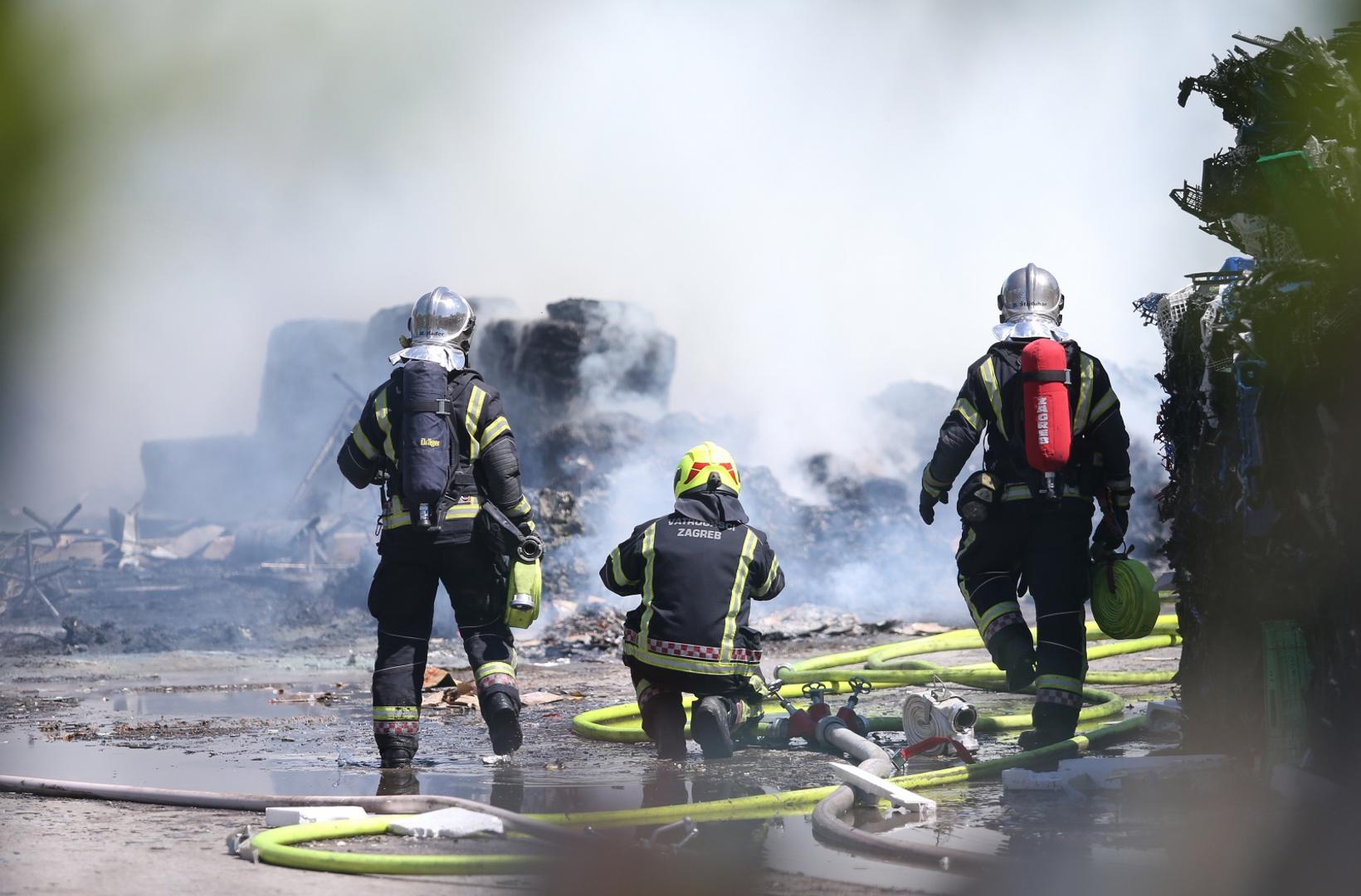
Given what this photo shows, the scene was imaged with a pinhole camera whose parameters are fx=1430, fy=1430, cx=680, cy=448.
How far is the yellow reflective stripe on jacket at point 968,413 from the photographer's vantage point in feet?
18.4

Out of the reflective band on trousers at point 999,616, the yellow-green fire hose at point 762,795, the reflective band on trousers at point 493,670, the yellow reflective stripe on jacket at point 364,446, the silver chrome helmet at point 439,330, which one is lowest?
the yellow-green fire hose at point 762,795

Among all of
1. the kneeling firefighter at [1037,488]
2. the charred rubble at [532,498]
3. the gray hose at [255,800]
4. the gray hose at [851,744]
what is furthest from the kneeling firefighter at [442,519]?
the charred rubble at [532,498]

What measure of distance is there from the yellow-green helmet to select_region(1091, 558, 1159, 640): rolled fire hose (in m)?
1.43

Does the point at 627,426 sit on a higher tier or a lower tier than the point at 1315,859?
higher

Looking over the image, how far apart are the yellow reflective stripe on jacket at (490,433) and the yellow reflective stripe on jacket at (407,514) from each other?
0.73 feet

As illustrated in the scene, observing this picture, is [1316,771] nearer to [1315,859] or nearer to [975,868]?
[1315,859]

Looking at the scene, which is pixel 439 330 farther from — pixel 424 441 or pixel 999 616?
pixel 999 616

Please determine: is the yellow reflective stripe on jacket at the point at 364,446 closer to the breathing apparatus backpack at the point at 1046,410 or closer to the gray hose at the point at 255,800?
the gray hose at the point at 255,800

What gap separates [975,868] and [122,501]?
1270 inches

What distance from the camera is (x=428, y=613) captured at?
5.71 meters

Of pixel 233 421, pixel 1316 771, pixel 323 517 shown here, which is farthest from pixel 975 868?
pixel 233 421

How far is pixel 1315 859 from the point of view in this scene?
11.1 ft

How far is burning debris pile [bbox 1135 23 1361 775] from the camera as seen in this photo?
3754 millimetres

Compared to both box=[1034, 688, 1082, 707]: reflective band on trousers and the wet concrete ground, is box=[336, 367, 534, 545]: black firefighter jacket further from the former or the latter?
box=[1034, 688, 1082, 707]: reflective band on trousers
